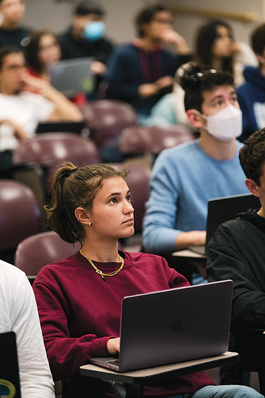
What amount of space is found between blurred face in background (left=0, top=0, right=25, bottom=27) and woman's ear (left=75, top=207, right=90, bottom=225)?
435cm

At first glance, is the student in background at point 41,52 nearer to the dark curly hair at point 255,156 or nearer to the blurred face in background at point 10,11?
the blurred face in background at point 10,11

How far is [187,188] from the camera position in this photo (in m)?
2.47

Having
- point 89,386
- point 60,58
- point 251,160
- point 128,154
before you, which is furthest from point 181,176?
point 60,58

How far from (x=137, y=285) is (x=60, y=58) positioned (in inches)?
179

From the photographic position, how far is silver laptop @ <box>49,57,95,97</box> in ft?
17.2

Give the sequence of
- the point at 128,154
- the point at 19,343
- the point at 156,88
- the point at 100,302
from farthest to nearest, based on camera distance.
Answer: the point at 156,88, the point at 128,154, the point at 100,302, the point at 19,343

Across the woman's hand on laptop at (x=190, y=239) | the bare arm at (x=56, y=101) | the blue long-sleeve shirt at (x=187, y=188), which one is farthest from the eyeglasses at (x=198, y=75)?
the bare arm at (x=56, y=101)

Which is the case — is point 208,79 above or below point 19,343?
above

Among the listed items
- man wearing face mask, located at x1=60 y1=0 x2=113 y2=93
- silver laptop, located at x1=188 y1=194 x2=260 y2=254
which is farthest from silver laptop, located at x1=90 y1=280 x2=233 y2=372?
man wearing face mask, located at x1=60 y1=0 x2=113 y2=93

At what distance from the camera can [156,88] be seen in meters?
5.64

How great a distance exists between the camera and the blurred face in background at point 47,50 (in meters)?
5.20

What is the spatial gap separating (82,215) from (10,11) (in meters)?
4.42

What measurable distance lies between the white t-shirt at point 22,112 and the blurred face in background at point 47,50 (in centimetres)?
44

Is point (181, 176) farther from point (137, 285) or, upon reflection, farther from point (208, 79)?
point (137, 285)
